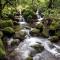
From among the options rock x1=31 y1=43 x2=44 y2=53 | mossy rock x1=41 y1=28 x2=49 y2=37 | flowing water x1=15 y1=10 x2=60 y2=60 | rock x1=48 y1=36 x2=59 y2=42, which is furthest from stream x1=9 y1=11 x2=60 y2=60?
mossy rock x1=41 y1=28 x2=49 y2=37

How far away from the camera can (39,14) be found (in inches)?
838

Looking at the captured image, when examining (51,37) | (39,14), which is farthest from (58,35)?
(39,14)

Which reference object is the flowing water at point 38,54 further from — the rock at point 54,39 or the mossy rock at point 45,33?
the mossy rock at point 45,33

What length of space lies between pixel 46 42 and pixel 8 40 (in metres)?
2.98

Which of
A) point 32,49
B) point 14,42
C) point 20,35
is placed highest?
point 20,35

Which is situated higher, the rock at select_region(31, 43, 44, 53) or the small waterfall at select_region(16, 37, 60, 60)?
the rock at select_region(31, 43, 44, 53)

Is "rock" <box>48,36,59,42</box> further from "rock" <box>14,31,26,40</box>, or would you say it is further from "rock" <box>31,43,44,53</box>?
"rock" <box>14,31,26,40</box>

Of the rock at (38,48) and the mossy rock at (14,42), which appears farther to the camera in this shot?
the mossy rock at (14,42)

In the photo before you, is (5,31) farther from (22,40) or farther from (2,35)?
(22,40)

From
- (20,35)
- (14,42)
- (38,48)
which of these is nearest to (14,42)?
(14,42)

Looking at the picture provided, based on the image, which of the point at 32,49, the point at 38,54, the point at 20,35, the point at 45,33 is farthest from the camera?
the point at 45,33

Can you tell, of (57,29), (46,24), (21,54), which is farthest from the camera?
(46,24)

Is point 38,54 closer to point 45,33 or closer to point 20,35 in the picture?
point 20,35

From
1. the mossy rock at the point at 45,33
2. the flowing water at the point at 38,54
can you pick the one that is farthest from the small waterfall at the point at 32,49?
the mossy rock at the point at 45,33
